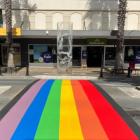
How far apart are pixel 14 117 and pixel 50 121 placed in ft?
4.06

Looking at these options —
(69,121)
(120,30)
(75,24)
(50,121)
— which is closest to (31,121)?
(50,121)

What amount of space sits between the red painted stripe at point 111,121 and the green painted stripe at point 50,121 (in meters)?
1.37

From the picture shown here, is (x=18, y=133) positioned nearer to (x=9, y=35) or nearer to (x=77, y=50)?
(x=9, y=35)

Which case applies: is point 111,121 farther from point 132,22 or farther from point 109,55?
point 132,22

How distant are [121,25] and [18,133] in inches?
782

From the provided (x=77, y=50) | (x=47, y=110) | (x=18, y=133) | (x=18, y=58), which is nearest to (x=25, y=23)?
(x=18, y=58)

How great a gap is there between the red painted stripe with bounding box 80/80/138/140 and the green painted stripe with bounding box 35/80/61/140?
4.51ft

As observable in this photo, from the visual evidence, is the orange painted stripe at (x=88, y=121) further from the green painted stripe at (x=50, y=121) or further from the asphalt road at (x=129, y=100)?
the asphalt road at (x=129, y=100)

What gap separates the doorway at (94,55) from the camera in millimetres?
32969

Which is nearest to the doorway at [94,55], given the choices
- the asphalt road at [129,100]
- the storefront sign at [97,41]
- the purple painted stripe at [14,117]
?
the storefront sign at [97,41]

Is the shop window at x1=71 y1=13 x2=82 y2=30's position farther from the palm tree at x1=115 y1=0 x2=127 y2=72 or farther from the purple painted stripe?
the purple painted stripe

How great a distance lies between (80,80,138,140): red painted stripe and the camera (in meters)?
8.45

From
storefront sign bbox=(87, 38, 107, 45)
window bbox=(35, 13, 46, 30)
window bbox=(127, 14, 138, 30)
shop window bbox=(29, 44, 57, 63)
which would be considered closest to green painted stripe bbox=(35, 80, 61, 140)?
storefront sign bbox=(87, 38, 107, 45)

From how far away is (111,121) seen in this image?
9.96 metres
